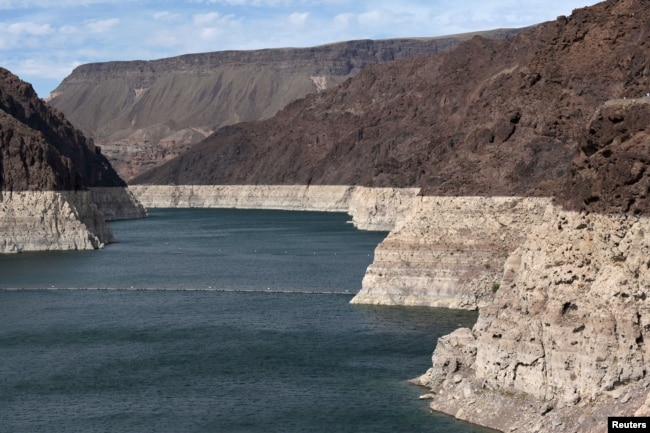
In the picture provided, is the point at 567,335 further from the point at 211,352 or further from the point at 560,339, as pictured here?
the point at 211,352

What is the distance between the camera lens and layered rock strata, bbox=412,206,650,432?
109 feet

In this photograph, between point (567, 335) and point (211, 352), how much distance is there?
24.8 metres

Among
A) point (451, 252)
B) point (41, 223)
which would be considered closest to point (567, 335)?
point (451, 252)

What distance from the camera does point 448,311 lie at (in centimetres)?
6481

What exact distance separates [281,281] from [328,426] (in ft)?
168

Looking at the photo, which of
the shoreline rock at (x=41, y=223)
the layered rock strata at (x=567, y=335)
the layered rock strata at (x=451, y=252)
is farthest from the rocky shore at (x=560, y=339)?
the shoreline rock at (x=41, y=223)

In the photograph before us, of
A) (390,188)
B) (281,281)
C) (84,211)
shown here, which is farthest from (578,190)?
(390,188)

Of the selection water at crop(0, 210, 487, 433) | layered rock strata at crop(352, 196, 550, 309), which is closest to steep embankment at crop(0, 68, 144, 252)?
water at crop(0, 210, 487, 433)

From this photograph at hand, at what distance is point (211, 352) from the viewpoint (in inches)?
2205

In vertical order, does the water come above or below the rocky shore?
below

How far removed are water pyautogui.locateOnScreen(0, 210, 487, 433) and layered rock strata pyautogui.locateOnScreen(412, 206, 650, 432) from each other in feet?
5.82

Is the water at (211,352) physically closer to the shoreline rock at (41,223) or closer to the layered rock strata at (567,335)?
the layered rock strata at (567,335)

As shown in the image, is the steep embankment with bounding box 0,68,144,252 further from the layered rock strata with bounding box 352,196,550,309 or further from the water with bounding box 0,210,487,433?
the layered rock strata with bounding box 352,196,550,309

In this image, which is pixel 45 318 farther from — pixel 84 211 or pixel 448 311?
pixel 84 211
